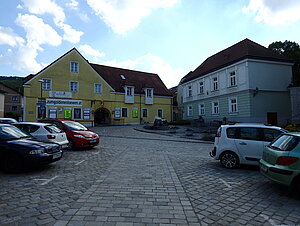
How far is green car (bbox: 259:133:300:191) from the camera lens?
4.34 metres

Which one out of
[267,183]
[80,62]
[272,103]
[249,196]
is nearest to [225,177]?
[267,183]

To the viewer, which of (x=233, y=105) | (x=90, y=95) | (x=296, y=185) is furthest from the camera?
(x=90, y=95)

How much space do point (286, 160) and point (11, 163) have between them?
780cm

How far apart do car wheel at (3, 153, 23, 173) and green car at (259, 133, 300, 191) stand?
7.23 m

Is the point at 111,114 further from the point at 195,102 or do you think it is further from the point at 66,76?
the point at 195,102

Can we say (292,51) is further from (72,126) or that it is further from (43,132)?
(43,132)

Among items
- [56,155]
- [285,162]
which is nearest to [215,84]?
[285,162]

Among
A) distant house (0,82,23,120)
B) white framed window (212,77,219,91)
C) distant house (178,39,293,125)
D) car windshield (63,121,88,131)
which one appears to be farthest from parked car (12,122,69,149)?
distant house (0,82,23,120)

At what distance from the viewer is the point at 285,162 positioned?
4473 millimetres

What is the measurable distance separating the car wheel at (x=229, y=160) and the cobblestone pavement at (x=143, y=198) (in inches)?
15.4

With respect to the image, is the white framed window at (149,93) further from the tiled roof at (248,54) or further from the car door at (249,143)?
the car door at (249,143)

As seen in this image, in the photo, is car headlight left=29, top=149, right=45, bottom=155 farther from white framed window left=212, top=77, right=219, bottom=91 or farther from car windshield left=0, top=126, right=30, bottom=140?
white framed window left=212, top=77, right=219, bottom=91

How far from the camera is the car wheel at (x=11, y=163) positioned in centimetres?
623

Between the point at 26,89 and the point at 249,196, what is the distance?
30.7 meters
